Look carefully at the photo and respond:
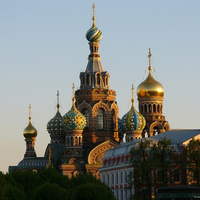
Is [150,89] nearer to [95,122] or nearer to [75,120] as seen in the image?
[95,122]

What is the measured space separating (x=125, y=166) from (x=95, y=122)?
63.2 ft

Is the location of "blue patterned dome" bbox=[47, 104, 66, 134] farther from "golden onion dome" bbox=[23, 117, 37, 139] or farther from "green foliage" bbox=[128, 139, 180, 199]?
"green foliage" bbox=[128, 139, 180, 199]

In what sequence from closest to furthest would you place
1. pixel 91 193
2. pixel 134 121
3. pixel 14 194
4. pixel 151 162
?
pixel 91 193
pixel 14 194
pixel 151 162
pixel 134 121

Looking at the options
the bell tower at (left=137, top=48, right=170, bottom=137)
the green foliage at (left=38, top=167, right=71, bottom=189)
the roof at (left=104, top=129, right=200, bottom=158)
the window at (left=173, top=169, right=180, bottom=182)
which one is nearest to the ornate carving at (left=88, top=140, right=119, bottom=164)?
the bell tower at (left=137, top=48, right=170, bottom=137)

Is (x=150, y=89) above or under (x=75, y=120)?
above

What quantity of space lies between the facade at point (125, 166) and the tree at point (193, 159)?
49.8 inches

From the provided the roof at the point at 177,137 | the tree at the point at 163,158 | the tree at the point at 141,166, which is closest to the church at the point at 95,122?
the roof at the point at 177,137

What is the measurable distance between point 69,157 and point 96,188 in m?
25.3

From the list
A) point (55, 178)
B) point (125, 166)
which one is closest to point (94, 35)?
point (125, 166)

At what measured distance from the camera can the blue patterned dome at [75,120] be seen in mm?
71062

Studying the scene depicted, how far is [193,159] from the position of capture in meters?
48.4

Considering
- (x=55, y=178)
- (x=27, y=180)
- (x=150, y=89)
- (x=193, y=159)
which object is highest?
(x=150, y=89)

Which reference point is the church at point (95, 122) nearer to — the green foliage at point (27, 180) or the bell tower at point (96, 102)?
the bell tower at point (96, 102)

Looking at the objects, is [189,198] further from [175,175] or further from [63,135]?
[63,135]
